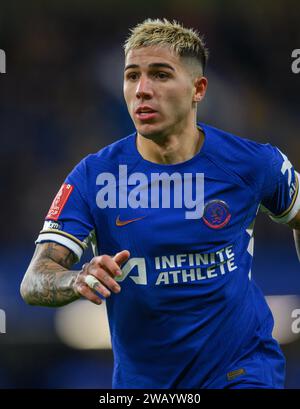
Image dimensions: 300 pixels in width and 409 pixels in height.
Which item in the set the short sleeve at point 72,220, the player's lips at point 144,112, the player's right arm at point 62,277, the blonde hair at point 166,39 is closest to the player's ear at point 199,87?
Result: the blonde hair at point 166,39

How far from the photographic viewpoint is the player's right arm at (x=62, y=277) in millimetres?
3633

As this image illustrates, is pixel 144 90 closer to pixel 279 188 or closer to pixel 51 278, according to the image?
pixel 279 188

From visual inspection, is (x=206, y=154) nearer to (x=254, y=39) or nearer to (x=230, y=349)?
(x=230, y=349)

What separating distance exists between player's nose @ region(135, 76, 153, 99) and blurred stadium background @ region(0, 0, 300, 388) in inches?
171

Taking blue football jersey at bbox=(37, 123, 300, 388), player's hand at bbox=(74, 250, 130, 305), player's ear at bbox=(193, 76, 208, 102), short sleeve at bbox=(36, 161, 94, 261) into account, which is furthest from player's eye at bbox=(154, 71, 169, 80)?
player's hand at bbox=(74, 250, 130, 305)

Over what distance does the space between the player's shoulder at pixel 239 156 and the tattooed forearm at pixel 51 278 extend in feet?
3.26

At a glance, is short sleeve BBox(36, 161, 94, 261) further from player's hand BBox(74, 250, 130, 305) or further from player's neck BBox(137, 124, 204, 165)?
player's hand BBox(74, 250, 130, 305)

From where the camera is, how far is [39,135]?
10.4 m

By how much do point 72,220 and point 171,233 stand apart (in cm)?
53

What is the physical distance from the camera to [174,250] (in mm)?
4648

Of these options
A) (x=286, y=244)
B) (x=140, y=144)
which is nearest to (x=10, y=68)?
(x=286, y=244)

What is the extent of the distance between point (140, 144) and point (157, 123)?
7.8 inches

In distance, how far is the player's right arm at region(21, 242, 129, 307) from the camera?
363 cm

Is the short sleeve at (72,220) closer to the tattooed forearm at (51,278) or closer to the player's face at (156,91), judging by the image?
the tattooed forearm at (51,278)
